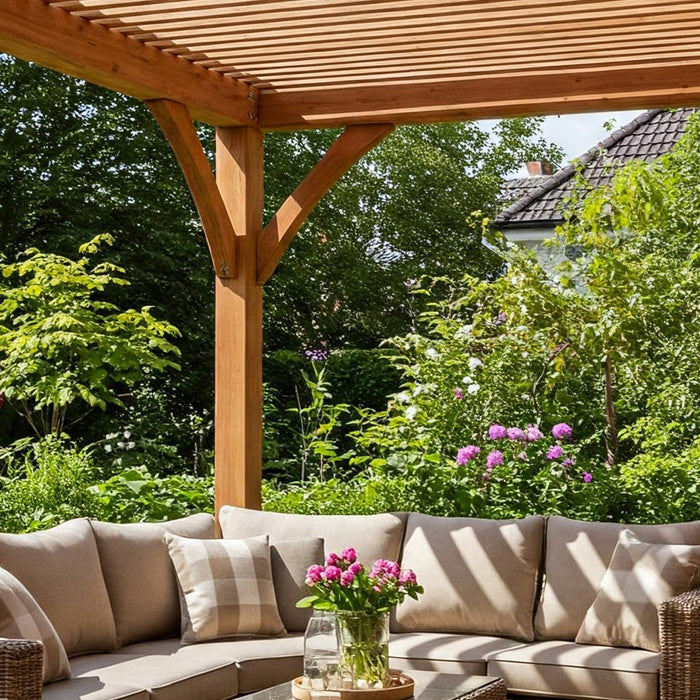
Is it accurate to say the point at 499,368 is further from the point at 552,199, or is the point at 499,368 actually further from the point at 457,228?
the point at 457,228

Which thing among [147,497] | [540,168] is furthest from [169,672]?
[540,168]

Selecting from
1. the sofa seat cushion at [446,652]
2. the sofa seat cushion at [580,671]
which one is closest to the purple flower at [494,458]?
the sofa seat cushion at [446,652]

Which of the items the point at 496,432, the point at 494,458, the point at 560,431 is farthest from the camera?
the point at 560,431

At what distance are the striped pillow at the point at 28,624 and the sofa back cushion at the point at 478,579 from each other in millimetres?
1604

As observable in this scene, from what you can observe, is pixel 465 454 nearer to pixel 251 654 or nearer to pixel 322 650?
pixel 251 654

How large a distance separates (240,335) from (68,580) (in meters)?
1.76

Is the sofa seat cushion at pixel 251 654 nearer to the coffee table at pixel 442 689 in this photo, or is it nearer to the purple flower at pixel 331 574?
the coffee table at pixel 442 689

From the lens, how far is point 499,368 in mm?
7199

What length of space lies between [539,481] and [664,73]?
7.39ft

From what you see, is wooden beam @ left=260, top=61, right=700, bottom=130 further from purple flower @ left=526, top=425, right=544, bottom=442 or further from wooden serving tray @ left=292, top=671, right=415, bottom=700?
wooden serving tray @ left=292, top=671, right=415, bottom=700

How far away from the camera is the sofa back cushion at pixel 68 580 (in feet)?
14.0

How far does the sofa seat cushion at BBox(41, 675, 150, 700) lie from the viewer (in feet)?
Answer: 12.5

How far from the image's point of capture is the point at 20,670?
3.42 m

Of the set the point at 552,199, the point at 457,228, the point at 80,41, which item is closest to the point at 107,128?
the point at 552,199
